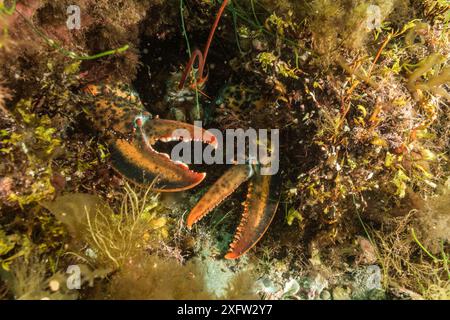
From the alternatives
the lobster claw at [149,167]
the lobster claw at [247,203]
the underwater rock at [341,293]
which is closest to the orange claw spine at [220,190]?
the lobster claw at [247,203]

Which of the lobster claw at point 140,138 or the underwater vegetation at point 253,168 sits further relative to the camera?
the lobster claw at point 140,138

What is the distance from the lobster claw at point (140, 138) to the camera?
11.1 ft

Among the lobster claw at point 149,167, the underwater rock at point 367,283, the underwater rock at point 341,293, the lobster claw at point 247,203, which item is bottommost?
the underwater rock at point 341,293

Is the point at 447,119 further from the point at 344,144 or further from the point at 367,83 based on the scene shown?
the point at 344,144

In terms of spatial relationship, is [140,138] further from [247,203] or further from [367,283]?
[367,283]

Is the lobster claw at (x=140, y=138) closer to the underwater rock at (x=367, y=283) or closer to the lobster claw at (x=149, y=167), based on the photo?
the lobster claw at (x=149, y=167)

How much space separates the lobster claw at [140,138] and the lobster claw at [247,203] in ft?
0.86

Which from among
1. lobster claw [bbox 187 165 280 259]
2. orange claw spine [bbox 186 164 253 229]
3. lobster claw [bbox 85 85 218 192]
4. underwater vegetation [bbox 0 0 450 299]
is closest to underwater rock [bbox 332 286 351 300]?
underwater vegetation [bbox 0 0 450 299]

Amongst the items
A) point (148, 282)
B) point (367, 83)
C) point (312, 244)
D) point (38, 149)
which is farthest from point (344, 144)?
point (38, 149)

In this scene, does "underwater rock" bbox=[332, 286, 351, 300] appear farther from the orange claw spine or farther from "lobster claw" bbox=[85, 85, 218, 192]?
"lobster claw" bbox=[85, 85, 218, 192]

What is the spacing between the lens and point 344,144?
10.8 feet

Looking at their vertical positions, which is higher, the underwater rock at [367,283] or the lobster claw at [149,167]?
the lobster claw at [149,167]

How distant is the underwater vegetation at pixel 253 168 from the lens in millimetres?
2924

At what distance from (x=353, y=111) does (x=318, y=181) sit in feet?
2.58
